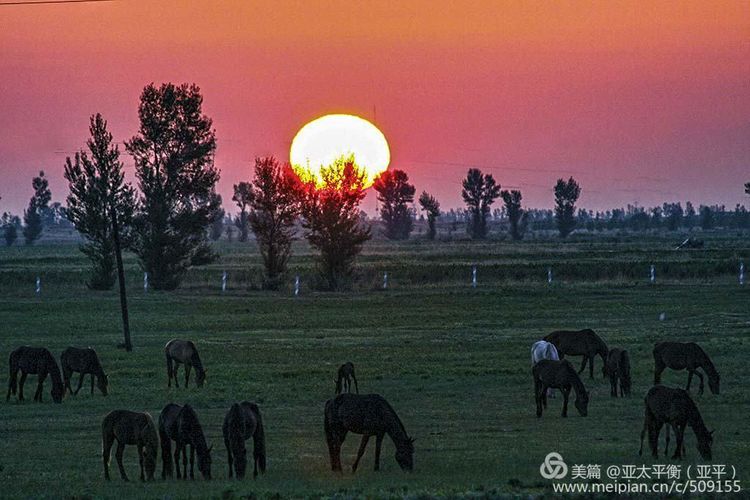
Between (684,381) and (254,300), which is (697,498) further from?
(254,300)

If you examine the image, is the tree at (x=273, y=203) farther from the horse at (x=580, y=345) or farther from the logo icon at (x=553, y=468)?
the logo icon at (x=553, y=468)

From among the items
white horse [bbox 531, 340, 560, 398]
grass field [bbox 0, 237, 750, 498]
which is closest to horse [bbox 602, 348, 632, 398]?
grass field [bbox 0, 237, 750, 498]

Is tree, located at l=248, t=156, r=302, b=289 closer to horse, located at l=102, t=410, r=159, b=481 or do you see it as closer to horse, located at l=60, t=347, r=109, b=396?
horse, located at l=60, t=347, r=109, b=396

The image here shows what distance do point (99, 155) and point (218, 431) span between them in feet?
196

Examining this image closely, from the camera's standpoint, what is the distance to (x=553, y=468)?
62.7 feet

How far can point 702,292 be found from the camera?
226 feet

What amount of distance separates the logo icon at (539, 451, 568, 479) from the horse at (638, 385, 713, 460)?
1.94 meters

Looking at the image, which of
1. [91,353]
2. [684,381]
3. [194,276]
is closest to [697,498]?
[684,381]

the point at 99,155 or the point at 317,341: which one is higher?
the point at 99,155

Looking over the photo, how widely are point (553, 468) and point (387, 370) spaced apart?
58.2 ft

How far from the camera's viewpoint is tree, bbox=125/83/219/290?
269 ft

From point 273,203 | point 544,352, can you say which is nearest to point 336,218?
point 273,203

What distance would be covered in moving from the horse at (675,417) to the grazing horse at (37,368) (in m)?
15.9

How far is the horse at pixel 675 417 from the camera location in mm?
20781
